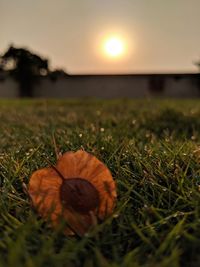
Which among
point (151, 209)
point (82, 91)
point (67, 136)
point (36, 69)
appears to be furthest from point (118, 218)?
point (82, 91)

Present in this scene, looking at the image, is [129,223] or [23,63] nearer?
[129,223]

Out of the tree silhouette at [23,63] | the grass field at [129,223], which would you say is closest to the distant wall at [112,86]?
the tree silhouette at [23,63]

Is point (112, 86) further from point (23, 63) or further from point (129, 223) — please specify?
point (129, 223)

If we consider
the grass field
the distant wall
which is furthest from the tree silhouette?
the grass field

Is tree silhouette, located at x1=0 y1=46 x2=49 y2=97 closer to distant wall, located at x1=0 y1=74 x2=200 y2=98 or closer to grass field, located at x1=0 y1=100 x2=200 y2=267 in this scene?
distant wall, located at x1=0 y1=74 x2=200 y2=98

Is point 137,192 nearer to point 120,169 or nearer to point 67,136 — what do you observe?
point 120,169

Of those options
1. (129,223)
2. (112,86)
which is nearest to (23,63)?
(112,86)

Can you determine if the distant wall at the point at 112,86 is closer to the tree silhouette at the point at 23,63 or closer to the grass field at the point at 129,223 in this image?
the tree silhouette at the point at 23,63

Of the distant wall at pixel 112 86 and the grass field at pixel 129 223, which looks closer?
the grass field at pixel 129 223
